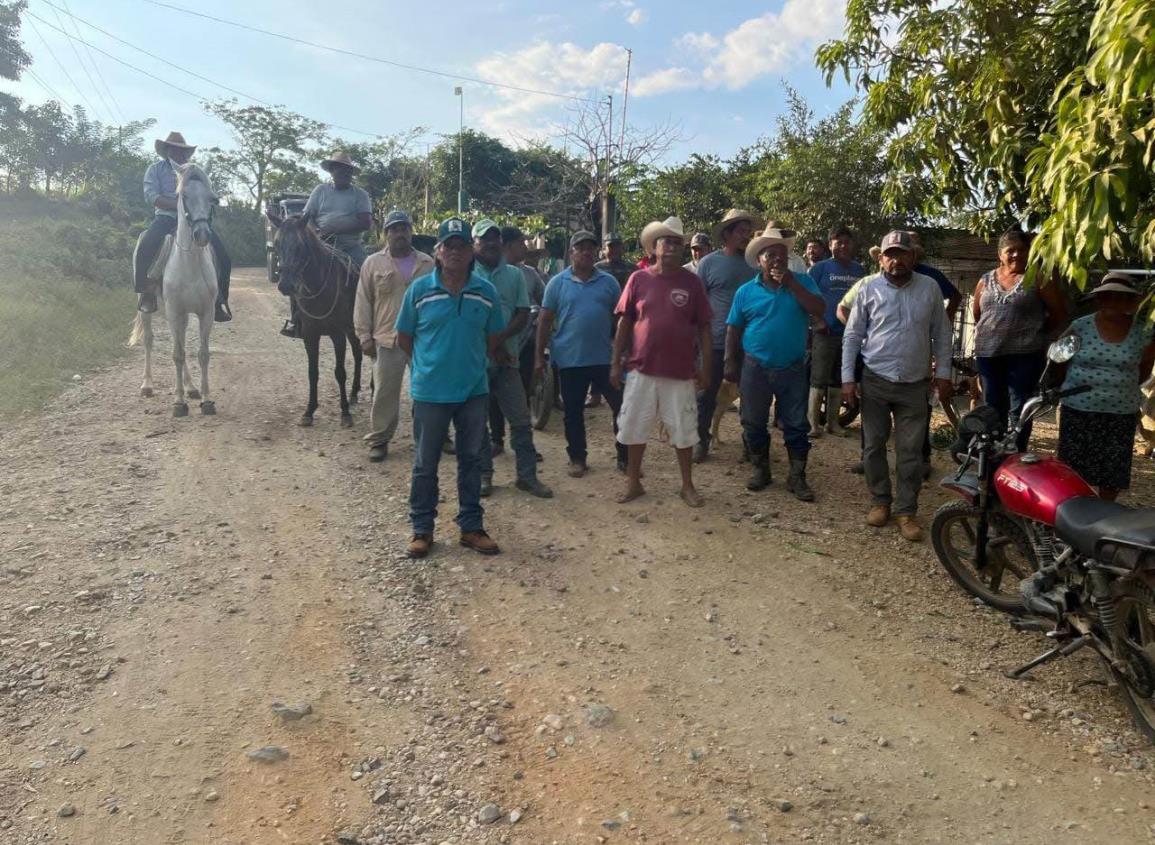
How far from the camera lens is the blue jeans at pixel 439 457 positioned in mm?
4977

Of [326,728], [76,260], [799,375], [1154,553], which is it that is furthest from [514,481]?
[76,260]

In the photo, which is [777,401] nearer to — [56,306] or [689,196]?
[689,196]

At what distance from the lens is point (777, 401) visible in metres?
6.32

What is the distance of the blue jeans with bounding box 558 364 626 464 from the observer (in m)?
6.52

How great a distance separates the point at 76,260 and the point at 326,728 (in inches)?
841

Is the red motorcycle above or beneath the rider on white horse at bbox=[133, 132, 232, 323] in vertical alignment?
beneath

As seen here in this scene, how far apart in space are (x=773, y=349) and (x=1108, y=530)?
121 inches

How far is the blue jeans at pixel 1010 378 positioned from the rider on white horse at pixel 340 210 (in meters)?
5.98

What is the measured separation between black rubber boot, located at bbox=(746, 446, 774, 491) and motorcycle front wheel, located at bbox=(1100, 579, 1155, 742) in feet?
10.2

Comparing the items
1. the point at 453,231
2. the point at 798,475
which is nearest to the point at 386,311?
the point at 453,231

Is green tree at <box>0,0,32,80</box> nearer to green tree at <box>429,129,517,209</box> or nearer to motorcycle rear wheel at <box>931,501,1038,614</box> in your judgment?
green tree at <box>429,129,517,209</box>

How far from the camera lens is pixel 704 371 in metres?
5.93

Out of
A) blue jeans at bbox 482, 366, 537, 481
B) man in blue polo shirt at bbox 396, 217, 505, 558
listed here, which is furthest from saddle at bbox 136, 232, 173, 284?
man in blue polo shirt at bbox 396, 217, 505, 558

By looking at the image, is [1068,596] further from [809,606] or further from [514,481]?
[514,481]
